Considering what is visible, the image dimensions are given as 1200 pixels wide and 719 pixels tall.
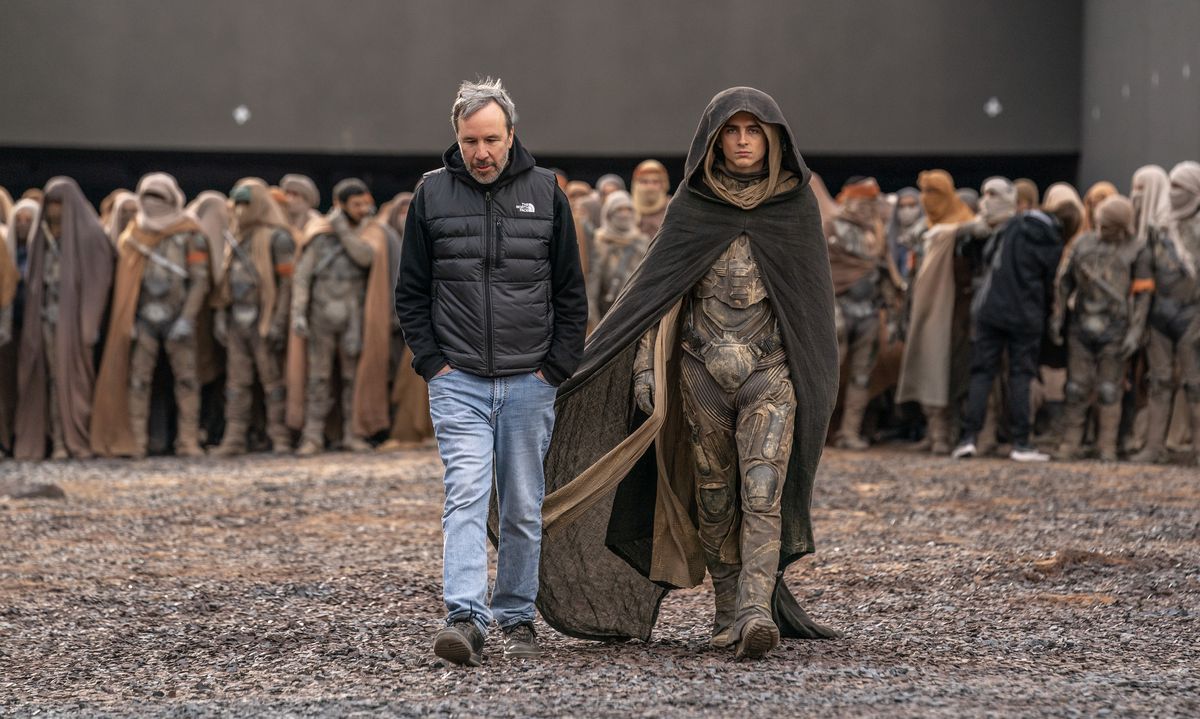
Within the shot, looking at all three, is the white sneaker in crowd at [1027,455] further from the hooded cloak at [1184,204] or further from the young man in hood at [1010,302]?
the hooded cloak at [1184,204]

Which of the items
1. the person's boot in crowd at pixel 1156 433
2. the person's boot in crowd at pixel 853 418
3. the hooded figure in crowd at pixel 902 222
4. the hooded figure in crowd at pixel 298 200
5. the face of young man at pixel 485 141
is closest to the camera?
the face of young man at pixel 485 141

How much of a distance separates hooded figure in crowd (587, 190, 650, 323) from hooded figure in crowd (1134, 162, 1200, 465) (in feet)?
12.6

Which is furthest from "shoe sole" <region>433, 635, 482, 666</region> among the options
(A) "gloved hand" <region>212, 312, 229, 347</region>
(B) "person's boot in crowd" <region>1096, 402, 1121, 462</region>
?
(A) "gloved hand" <region>212, 312, 229, 347</region>

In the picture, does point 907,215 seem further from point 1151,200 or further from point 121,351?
point 121,351

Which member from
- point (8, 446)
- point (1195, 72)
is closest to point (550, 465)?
point (8, 446)

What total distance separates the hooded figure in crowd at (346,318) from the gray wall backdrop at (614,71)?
8.08 m

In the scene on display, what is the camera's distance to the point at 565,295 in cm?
539

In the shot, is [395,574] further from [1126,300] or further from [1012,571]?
[1126,300]

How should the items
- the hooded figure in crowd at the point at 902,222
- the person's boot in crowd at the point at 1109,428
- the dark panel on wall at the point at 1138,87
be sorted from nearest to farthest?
the person's boot in crowd at the point at 1109,428
the hooded figure in crowd at the point at 902,222
the dark panel on wall at the point at 1138,87

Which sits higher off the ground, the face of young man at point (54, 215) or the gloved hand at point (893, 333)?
the face of young man at point (54, 215)

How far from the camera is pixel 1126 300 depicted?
478 inches

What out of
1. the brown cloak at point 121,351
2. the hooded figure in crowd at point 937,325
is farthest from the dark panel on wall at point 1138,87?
the brown cloak at point 121,351

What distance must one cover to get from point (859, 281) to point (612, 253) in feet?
6.35

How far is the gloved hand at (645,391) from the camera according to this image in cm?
554
